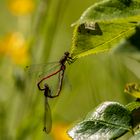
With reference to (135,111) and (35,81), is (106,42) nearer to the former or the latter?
(135,111)

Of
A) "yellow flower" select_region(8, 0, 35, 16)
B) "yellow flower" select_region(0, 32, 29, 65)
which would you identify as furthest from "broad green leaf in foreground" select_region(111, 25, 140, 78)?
"yellow flower" select_region(8, 0, 35, 16)

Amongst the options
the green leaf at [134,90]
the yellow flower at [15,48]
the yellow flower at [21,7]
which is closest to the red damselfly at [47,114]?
the green leaf at [134,90]

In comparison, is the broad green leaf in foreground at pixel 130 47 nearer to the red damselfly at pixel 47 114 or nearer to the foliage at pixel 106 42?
the foliage at pixel 106 42

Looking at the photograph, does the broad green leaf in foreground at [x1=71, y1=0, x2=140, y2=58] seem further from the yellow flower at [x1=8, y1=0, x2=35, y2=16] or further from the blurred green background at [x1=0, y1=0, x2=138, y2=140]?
the yellow flower at [x1=8, y1=0, x2=35, y2=16]

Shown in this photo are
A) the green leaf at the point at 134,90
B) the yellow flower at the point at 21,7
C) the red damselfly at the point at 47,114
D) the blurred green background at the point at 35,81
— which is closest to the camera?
the green leaf at the point at 134,90

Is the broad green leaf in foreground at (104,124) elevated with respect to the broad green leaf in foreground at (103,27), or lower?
lower
